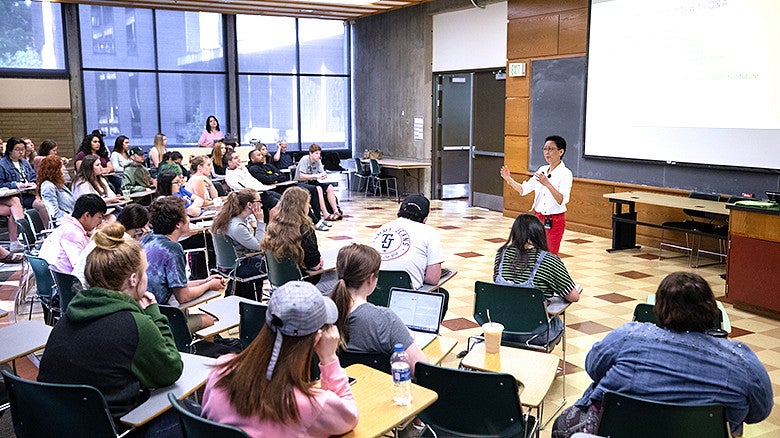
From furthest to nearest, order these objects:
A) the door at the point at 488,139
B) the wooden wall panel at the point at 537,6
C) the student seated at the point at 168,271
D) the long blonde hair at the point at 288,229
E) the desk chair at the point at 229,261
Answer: the door at the point at 488,139, the wooden wall panel at the point at 537,6, the desk chair at the point at 229,261, the long blonde hair at the point at 288,229, the student seated at the point at 168,271

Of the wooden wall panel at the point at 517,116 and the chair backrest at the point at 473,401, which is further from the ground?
the wooden wall panel at the point at 517,116

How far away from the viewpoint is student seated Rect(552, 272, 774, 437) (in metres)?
2.56

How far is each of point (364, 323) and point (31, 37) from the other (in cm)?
1336

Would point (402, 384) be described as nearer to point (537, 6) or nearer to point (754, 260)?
point (754, 260)

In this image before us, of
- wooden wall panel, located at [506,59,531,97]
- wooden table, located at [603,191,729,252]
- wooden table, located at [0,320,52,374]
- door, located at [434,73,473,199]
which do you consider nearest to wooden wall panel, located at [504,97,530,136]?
wooden wall panel, located at [506,59,531,97]

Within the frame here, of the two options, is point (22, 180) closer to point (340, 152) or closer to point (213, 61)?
point (213, 61)

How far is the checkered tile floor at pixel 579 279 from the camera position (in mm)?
5082

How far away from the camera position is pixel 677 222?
27.5 feet

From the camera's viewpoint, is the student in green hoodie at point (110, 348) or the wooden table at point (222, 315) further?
the wooden table at point (222, 315)

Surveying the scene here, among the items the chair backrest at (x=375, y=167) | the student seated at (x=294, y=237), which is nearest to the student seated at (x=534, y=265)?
the student seated at (x=294, y=237)

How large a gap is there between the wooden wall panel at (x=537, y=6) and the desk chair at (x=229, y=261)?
6506mm

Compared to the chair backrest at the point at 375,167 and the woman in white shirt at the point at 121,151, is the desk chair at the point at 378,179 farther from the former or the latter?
the woman in white shirt at the point at 121,151

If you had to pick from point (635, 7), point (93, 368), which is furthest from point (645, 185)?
point (93, 368)

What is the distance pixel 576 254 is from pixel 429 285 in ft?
14.5
